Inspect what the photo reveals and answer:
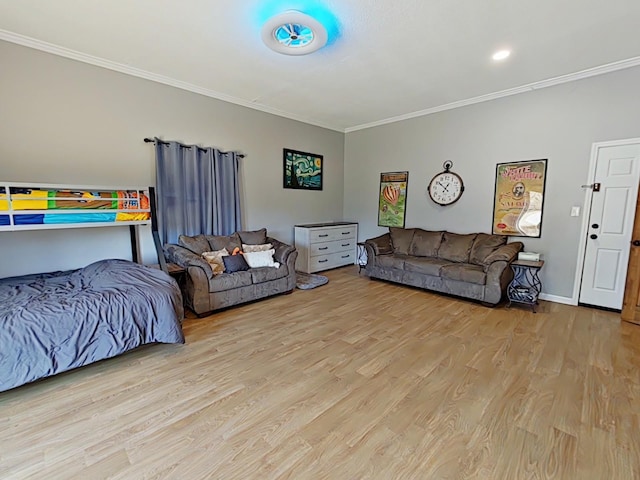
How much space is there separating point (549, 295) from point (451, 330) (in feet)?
6.19

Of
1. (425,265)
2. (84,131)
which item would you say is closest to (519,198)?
(425,265)

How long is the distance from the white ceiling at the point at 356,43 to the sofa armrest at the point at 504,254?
200cm

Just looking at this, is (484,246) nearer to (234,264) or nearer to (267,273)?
(267,273)

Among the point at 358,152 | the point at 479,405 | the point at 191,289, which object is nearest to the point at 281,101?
the point at 358,152

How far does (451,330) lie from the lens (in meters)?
3.08

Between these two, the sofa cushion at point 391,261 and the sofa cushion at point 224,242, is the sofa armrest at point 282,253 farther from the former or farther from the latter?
the sofa cushion at point 391,261

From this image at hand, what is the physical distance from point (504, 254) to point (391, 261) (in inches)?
57.0

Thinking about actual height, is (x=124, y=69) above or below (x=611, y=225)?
above

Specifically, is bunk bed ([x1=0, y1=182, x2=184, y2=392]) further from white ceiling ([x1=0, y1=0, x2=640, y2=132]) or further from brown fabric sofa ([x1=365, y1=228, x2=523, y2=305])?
brown fabric sofa ([x1=365, y1=228, x2=523, y2=305])

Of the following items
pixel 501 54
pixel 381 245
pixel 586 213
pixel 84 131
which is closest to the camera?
pixel 501 54

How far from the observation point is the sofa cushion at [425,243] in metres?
4.69

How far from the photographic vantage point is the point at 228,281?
11.5 ft

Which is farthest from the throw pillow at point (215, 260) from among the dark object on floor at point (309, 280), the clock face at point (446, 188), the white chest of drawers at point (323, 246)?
the clock face at point (446, 188)

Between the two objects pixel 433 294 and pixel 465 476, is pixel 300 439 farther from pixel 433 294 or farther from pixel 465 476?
pixel 433 294
